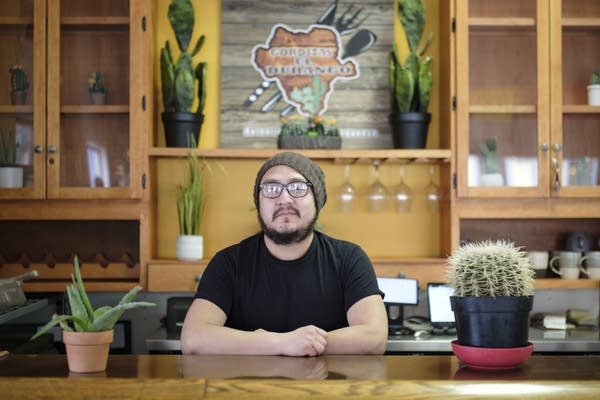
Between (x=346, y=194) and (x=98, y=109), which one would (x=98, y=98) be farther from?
(x=346, y=194)

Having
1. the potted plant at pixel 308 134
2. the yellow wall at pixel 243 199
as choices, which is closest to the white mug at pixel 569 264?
the yellow wall at pixel 243 199

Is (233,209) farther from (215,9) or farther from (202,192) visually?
(215,9)

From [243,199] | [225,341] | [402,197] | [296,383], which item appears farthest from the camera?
[243,199]

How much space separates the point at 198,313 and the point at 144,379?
0.72 m

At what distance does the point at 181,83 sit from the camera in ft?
12.7

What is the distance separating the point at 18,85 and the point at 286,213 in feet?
6.51

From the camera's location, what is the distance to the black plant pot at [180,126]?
3922 mm

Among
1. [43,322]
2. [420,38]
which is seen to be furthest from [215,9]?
[43,322]

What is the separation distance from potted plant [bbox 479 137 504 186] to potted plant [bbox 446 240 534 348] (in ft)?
6.96

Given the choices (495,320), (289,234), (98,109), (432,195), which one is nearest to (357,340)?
(289,234)

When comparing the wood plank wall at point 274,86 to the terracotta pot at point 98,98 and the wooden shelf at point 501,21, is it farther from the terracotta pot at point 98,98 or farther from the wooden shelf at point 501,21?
the terracotta pot at point 98,98

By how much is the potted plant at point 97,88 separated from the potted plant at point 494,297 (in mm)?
2511

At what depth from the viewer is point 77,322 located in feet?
6.06

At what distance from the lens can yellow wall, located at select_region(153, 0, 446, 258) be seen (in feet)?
13.8
